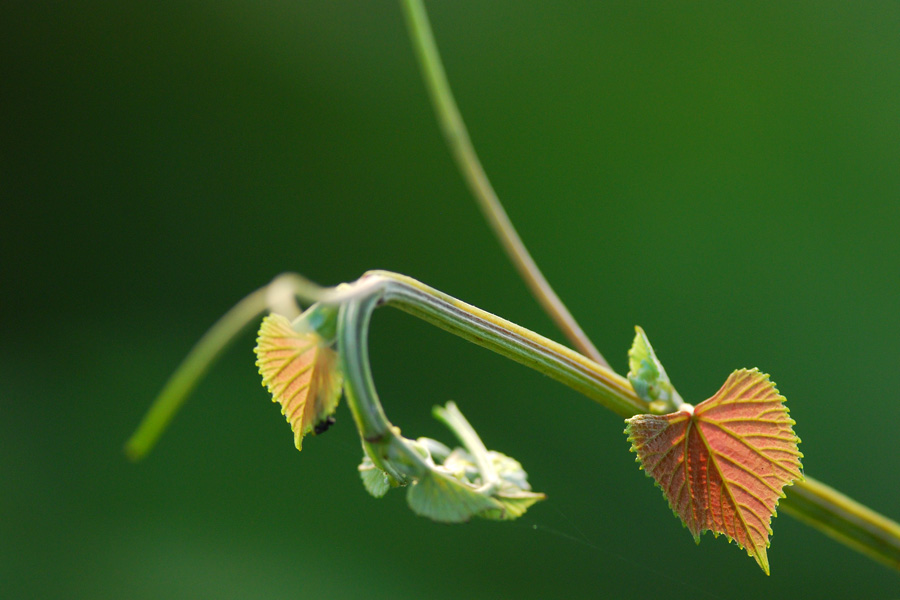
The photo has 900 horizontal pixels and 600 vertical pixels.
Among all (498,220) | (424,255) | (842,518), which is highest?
(424,255)

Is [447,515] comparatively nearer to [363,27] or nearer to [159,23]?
[363,27]

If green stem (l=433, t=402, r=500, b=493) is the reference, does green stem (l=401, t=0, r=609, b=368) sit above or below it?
above

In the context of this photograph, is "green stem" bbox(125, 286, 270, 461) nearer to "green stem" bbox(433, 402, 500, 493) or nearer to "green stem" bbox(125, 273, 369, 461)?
"green stem" bbox(125, 273, 369, 461)

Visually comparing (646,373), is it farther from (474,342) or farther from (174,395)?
(174,395)

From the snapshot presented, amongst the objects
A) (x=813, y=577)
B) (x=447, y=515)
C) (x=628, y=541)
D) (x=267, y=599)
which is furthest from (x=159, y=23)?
(x=813, y=577)

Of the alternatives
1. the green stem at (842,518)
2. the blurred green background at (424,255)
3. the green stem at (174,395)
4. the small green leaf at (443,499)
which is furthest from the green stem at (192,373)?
the blurred green background at (424,255)

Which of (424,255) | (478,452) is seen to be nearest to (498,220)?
(478,452)

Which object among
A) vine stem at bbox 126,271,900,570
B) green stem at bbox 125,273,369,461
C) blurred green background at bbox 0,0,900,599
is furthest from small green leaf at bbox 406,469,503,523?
blurred green background at bbox 0,0,900,599
